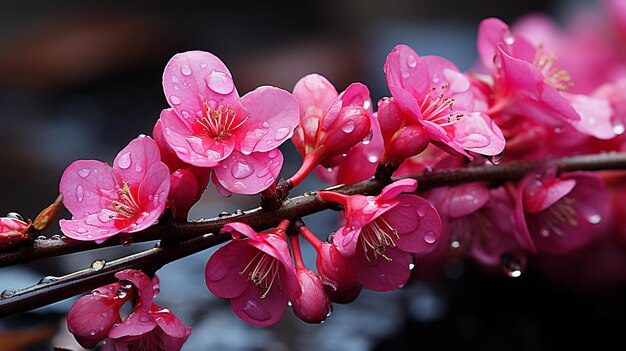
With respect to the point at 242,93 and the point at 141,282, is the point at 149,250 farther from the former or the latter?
the point at 242,93

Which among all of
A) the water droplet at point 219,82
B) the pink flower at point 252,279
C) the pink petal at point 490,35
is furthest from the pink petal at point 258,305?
the pink petal at point 490,35

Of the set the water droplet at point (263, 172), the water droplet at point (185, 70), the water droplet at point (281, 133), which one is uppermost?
the water droplet at point (185, 70)

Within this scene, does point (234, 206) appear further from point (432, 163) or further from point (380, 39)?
point (380, 39)

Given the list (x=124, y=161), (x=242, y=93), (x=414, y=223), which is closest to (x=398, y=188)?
(x=414, y=223)

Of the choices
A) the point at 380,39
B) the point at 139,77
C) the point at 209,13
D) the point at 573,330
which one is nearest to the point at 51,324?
the point at 573,330

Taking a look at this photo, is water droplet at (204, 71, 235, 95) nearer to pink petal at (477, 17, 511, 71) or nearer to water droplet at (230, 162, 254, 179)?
water droplet at (230, 162, 254, 179)

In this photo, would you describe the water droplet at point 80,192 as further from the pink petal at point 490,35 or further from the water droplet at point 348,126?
the pink petal at point 490,35
